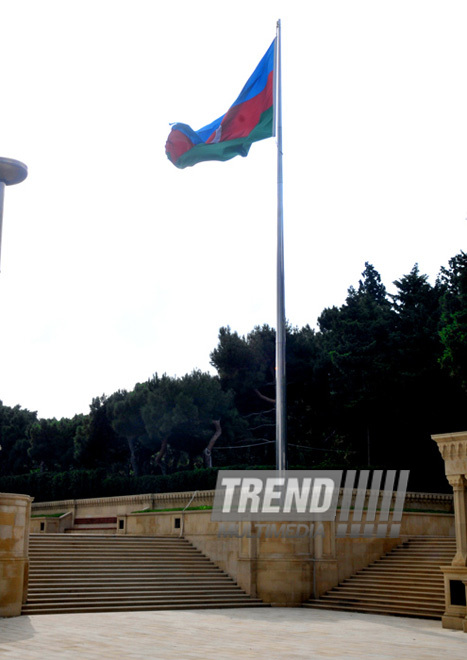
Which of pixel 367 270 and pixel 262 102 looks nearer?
pixel 262 102

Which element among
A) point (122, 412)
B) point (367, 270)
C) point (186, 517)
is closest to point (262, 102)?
point (186, 517)

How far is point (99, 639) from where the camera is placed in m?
12.7

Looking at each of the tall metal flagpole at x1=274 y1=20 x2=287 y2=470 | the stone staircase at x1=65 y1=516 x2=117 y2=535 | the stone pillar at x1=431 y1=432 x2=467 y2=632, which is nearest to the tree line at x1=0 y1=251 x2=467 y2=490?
the stone staircase at x1=65 y1=516 x2=117 y2=535

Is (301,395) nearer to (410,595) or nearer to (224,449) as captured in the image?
(224,449)

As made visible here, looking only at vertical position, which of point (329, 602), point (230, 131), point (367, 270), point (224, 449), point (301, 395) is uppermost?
point (367, 270)

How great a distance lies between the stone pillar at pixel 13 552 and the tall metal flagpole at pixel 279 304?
6.68 m

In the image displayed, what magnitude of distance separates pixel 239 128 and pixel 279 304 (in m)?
5.62

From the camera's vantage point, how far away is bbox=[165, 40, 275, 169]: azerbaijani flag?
71.0 ft

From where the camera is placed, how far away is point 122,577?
2059cm

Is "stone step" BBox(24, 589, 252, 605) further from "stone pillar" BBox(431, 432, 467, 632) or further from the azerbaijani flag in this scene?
the azerbaijani flag

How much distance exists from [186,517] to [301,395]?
916 inches

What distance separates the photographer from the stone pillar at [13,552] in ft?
53.7

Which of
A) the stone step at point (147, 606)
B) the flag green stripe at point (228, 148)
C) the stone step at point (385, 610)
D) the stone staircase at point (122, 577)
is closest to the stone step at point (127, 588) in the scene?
the stone staircase at point (122, 577)

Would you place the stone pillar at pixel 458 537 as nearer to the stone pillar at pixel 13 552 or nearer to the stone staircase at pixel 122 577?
the stone staircase at pixel 122 577
